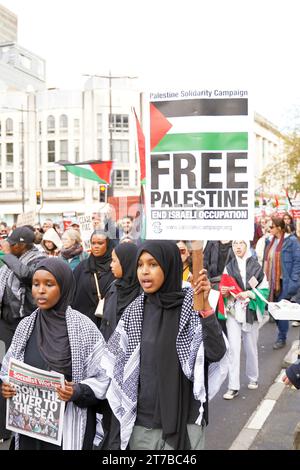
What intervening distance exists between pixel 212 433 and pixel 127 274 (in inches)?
64.6

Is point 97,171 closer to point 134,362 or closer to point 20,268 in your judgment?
point 20,268

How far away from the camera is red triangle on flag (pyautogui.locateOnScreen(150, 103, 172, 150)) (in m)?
3.43

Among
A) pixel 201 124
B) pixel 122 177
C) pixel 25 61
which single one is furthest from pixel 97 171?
pixel 25 61

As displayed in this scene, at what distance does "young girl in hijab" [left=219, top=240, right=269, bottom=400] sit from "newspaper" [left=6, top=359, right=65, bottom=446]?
3706 millimetres

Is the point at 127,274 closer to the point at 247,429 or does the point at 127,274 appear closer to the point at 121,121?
the point at 247,429

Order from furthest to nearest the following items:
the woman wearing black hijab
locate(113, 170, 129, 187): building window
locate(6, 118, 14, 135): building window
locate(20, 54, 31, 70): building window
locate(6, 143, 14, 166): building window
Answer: locate(20, 54, 31, 70): building window < locate(6, 143, 14, 166): building window < locate(6, 118, 14, 135): building window < locate(113, 170, 129, 187): building window < the woman wearing black hijab

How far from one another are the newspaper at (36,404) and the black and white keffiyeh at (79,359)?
0.21 feet

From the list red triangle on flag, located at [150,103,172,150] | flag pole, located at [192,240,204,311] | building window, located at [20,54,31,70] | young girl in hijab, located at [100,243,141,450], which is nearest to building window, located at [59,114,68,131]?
building window, located at [20,54,31,70]

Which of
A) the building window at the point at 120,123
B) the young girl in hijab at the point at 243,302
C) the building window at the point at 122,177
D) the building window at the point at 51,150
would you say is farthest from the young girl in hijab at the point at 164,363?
the building window at the point at 51,150

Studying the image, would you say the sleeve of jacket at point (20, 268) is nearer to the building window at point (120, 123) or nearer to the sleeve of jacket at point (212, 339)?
the sleeve of jacket at point (212, 339)

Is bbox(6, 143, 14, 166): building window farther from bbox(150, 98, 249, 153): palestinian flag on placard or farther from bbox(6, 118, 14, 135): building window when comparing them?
bbox(150, 98, 249, 153): palestinian flag on placard

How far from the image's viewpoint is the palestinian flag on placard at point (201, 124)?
11.0 ft
